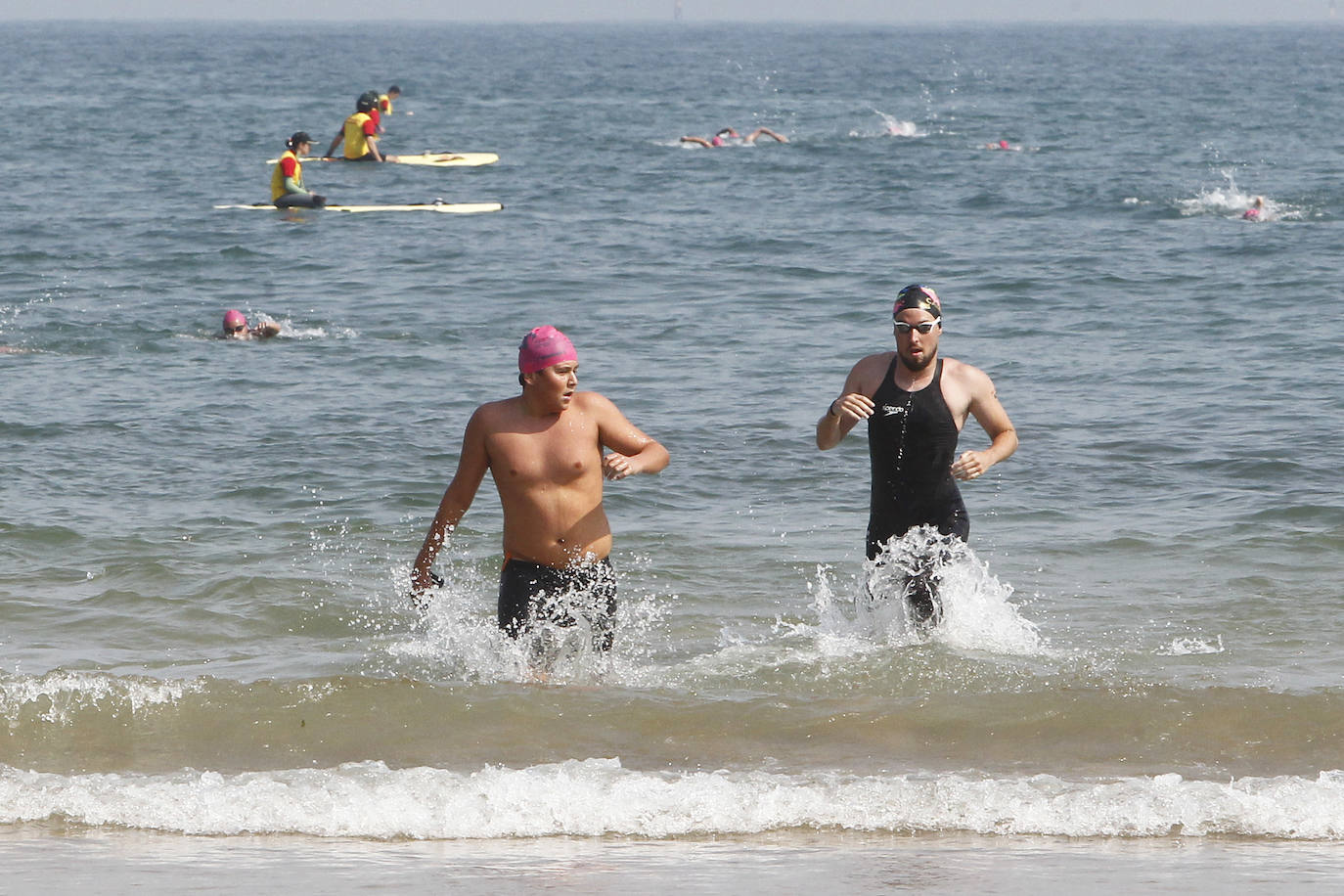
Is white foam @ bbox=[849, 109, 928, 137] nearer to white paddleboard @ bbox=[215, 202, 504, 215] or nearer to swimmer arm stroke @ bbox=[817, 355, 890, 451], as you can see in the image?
white paddleboard @ bbox=[215, 202, 504, 215]

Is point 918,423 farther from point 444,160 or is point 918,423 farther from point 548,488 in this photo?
point 444,160

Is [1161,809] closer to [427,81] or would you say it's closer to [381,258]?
[381,258]

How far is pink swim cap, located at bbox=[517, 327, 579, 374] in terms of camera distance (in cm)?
688

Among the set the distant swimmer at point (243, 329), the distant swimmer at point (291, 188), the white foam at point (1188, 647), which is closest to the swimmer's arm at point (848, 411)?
the white foam at point (1188, 647)

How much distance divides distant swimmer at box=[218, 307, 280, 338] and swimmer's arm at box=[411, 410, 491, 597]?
1059 centimetres

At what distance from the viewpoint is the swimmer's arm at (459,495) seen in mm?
7160

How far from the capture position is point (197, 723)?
301 inches

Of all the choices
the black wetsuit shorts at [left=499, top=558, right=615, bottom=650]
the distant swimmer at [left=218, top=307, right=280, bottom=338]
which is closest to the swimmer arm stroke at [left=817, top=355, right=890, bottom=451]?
the black wetsuit shorts at [left=499, top=558, right=615, bottom=650]

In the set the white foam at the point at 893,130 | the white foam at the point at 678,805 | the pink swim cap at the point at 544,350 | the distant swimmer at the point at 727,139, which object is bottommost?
the white foam at the point at 678,805

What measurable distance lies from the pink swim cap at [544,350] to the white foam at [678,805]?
163 cm

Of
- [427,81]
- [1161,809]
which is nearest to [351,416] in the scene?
[1161,809]

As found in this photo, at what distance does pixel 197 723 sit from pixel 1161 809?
412cm

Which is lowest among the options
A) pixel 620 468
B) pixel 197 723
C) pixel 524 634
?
pixel 197 723

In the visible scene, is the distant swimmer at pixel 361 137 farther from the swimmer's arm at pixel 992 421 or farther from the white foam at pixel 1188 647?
the swimmer's arm at pixel 992 421
